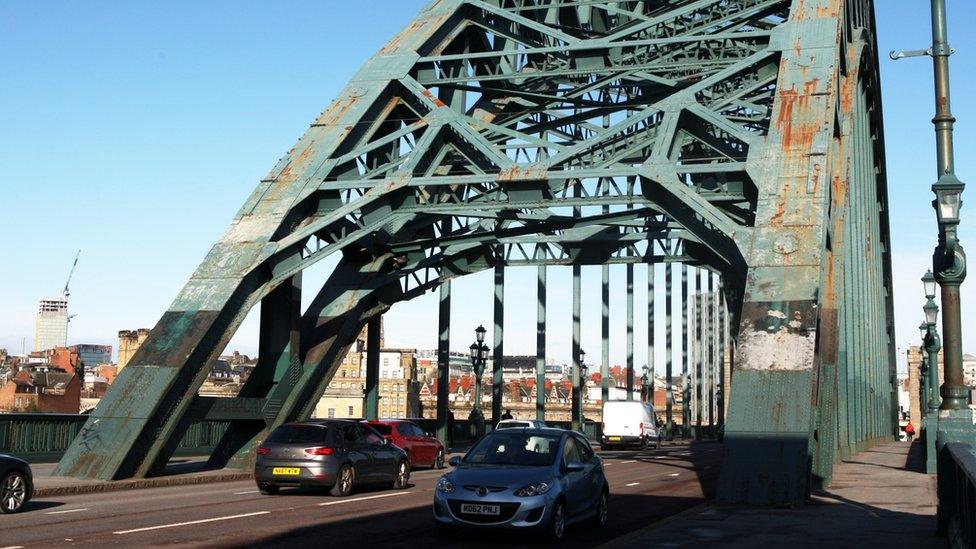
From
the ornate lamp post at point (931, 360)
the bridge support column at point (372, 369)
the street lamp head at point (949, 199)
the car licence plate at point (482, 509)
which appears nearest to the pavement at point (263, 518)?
the car licence plate at point (482, 509)

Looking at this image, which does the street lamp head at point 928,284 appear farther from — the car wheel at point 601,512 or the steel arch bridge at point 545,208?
the car wheel at point 601,512

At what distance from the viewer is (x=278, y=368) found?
97.5ft

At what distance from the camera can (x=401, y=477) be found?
25.2 m

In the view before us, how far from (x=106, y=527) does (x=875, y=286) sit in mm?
43741

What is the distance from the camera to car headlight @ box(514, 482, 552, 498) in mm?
14780

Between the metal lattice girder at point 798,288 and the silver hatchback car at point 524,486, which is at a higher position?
→ the metal lattice girder at point 798,288

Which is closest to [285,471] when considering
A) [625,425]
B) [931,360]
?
[931,360]

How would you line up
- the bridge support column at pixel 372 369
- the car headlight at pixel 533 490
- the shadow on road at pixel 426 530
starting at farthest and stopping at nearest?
the bridge support column at pixel 372 369, the car headlight at pixel 533 490, the shadow on road at pixel 426 530

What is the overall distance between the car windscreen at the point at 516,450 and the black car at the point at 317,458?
241 inches

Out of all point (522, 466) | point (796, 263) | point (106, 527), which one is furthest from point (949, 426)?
point (106, 527)

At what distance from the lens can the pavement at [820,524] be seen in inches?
566

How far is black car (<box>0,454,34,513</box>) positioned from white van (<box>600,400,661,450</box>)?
3930cm

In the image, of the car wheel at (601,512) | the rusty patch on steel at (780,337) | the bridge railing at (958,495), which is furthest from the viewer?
the rusty patch on steel at (780,337)

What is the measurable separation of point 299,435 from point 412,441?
11.6 m
